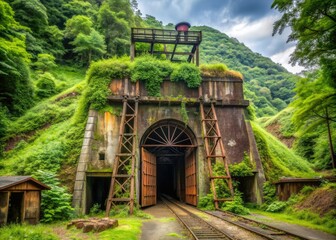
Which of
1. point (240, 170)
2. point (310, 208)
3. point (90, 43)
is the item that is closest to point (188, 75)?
point (240, 170)

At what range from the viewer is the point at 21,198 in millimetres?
10742

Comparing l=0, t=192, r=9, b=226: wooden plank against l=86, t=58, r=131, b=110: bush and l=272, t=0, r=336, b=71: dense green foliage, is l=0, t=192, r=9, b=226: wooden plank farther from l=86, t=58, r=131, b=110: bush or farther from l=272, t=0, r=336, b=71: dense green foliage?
l=272, t=0, r=336, b=71: dense green foliage

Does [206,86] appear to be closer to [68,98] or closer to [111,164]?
[111,164]

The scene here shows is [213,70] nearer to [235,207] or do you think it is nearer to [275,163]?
[275,163]

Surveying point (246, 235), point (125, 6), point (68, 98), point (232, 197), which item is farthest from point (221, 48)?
point (246, 235)

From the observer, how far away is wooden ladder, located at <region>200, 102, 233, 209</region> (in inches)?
614

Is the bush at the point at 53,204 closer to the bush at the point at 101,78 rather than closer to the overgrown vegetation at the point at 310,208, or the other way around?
the bush at the point at 101,78

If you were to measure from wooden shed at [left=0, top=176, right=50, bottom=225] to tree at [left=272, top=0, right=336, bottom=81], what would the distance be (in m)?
11.7

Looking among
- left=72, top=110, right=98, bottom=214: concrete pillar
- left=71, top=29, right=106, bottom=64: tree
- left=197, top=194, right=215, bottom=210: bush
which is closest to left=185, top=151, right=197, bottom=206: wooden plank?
left=197, top=194, right=215, bottom=210: bush

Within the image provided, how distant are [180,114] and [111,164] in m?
5.64

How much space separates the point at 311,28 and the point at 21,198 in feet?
42.9

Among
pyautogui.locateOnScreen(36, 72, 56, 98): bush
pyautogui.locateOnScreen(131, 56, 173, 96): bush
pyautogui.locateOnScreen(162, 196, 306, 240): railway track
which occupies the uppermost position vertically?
pyautogui.locateOnScreen(36, 72, 56, 98): bush

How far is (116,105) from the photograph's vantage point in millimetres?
17547

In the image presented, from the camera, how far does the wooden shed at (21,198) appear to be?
9664mm
